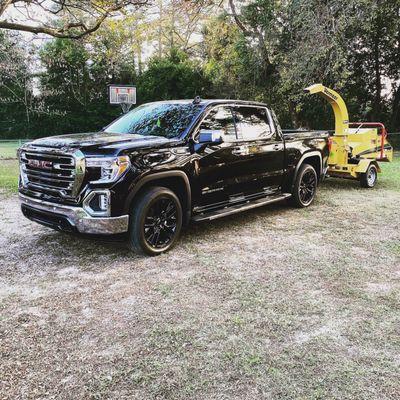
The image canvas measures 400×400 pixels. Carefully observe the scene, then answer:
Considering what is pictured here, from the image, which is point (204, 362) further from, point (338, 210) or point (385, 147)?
point (385, 147)

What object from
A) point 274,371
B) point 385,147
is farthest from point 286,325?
point 385,147

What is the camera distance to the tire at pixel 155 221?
452 cm

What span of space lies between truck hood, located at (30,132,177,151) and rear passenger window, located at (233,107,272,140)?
133 centimetres

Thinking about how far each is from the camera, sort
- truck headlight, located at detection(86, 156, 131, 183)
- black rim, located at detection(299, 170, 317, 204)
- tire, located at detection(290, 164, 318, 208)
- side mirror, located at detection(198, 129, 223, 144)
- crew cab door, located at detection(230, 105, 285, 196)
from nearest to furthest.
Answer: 1. truck headlight, located at detection(86, 156, 131, 183)
2. side mirror, located at detection(198, 129, 223, 144)
3. crew cab door, located at detection(230, 105, 285, 196)
4. tire, located at detection(290, 164, 318, 208)
5. black rim, located at detection(299, 170, 317, 204)

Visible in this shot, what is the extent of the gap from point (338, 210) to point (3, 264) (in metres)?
5.35

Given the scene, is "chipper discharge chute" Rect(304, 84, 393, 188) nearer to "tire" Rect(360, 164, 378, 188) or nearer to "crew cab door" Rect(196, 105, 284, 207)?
"tire" Rect(360, 164, 378, 188)

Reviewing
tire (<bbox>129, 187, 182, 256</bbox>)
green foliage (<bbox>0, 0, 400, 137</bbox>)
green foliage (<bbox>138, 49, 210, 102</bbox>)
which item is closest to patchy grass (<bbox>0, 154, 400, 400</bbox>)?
tire (<bbox>129, 187, 182, 256</bbox>)

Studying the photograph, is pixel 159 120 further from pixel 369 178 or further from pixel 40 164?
pixel 369 178

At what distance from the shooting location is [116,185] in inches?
168

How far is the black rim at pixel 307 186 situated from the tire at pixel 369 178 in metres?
2.21

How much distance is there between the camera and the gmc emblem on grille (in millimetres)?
4510

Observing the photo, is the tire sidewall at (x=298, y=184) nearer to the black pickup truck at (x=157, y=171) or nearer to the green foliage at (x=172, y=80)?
the black pickup truck at (x=157, y=171)

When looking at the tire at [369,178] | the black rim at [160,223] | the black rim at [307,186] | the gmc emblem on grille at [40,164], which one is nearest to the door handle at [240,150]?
the black rim at [160,223]

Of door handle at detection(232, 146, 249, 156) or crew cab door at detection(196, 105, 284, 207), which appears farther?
door handle at detection(232, 146, 249, 156)
